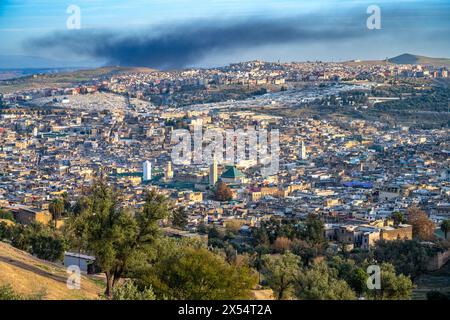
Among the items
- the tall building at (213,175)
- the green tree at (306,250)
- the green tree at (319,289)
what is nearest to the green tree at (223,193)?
the tall building at (213,175)

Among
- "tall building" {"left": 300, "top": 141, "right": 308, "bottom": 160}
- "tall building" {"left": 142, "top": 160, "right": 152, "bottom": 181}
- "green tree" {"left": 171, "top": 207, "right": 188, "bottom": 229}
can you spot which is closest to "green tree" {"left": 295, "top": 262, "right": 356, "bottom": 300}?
"green tree" {"left": 171, "top": 207, "right": 188, "bottom": 229}

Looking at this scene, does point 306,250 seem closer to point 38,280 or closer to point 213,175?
point 38,280

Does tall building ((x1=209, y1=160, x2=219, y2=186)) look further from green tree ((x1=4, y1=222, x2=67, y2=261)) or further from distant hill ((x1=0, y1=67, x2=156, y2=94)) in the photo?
distant hill ((x1=0, y1=67, x2=156, y2=94))

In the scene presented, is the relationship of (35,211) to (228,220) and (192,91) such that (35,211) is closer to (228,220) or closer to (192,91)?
(228,220)

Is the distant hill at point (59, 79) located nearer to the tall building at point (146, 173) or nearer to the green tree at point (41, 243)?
the tall building at point (146, 173)

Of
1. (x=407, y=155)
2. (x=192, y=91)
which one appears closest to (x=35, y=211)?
(x=407, y=155)
